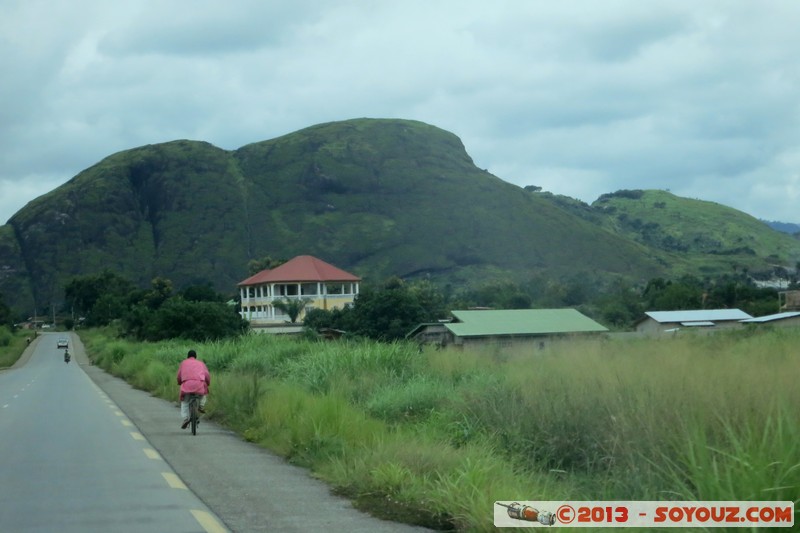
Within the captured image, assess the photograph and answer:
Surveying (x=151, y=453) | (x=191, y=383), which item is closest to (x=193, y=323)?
(x=191, y=383)

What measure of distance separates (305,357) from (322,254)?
11594 centimetres

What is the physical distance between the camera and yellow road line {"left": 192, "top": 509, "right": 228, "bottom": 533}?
8.47m

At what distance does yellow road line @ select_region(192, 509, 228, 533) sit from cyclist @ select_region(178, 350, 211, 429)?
8250 millimetres

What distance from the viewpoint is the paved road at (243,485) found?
345 inches

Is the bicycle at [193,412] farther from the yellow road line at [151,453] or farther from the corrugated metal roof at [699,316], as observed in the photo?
the corrugated metal roof at [699,316]

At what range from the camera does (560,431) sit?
1109 centimetres

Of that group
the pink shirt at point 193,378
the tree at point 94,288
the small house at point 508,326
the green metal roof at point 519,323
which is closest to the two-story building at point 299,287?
the tree at point 94,288

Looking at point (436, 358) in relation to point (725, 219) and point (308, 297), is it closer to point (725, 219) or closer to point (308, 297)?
point (308, 297)

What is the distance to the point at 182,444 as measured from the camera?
50.7 ft

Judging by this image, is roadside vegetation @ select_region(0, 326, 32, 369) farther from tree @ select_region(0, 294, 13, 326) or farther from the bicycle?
the bicycle

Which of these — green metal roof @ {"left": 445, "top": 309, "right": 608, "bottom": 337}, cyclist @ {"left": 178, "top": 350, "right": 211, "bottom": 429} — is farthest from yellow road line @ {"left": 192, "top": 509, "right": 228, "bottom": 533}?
green metal roof @ {"left": 445, "top": 309, "right": 608, "bottom": 337}

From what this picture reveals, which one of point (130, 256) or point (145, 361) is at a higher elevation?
point (130, 256)

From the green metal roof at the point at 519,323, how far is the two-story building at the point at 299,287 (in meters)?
55.7

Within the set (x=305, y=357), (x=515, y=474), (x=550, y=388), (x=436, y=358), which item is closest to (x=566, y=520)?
(x=515, y=474)
